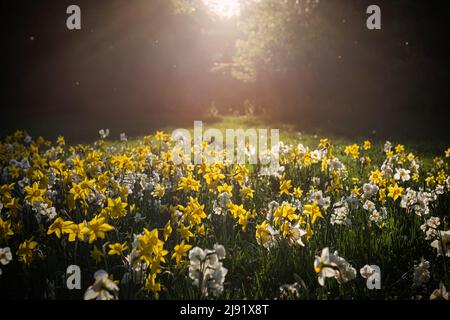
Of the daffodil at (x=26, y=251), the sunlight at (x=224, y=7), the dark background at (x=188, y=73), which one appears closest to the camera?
the daffodil at (x=26, y=251)

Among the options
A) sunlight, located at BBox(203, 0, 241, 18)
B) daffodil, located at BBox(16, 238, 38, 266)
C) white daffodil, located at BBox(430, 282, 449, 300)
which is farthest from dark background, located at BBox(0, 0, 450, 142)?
white daffodil, located at BBox(430, 282, 449, 300)

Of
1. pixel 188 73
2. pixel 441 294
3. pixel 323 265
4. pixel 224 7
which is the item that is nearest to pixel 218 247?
pixel 323 265

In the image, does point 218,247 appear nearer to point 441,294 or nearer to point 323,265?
point 323,265

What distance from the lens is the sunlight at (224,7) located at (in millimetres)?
21784

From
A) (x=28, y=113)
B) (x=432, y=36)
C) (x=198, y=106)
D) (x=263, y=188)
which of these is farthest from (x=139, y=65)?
(x=263, y=188)

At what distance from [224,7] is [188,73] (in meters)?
5.33

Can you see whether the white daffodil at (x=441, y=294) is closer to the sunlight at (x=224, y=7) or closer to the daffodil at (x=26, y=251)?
the daffodil at (x=26, y=251)

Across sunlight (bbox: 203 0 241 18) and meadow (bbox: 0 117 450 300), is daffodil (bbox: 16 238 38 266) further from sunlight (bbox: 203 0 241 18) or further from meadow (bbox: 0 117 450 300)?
sunlight (bbox: 203 0 241 18)

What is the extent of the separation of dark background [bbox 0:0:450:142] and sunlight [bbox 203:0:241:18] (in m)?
1.19

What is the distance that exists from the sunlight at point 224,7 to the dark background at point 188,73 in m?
1.19

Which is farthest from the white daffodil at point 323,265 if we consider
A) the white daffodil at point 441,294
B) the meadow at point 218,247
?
the white daffodil at point 441,294

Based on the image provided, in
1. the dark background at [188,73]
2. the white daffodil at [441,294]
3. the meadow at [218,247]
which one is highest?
the dark background at [188,73]

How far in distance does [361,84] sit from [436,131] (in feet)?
18.1

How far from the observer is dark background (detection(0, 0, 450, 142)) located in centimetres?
1400
